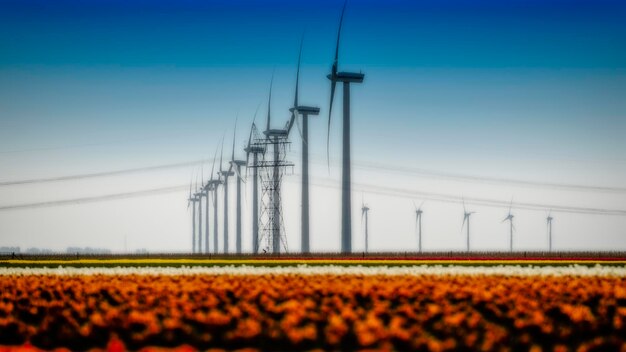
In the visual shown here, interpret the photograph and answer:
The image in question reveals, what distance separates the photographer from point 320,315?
16.7 meters

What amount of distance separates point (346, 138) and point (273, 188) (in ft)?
45.7

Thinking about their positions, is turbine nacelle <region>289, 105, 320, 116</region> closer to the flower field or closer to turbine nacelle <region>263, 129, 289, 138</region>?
turbine nacelle <region>263, 129, 289, 138</region>

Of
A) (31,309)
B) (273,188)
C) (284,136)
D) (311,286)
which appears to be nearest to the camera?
(31,309)

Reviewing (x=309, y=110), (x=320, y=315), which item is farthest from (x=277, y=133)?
(x=320, y=315)

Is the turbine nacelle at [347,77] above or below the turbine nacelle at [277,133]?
above

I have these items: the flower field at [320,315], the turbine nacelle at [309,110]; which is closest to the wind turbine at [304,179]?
the turbine nacelle at [309,110]

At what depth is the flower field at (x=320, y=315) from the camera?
15.3m

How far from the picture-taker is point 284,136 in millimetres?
114125

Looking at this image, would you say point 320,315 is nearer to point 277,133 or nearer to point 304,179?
point 304,179

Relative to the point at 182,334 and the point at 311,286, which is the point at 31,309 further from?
the point at 311,286

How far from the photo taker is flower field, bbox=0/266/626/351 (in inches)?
603

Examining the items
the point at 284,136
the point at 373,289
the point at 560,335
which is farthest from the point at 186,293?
the point at 284,136

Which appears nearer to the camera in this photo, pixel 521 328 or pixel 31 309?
pixel 521 328

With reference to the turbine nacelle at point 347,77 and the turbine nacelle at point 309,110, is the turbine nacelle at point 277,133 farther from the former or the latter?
the turbine nacelle at point 347,77
